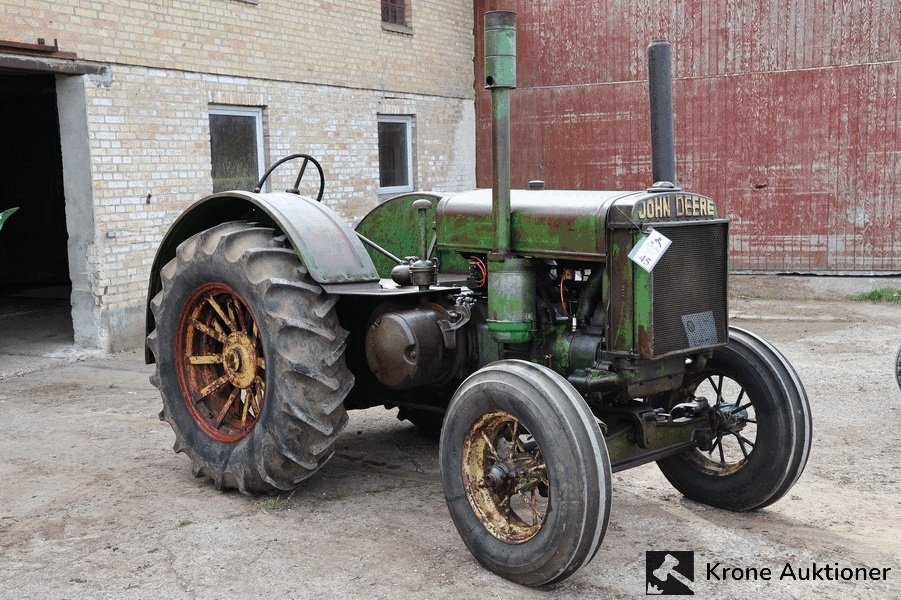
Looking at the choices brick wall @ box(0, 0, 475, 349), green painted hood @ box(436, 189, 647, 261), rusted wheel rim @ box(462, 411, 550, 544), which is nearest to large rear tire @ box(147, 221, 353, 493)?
green painted hood @ box(436, 189, 647, 261)

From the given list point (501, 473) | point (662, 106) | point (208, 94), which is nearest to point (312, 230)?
point (501, 473)

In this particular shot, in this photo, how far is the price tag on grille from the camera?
3754 millimetres

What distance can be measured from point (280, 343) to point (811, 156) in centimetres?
989

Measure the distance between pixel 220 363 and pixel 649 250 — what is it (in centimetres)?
227

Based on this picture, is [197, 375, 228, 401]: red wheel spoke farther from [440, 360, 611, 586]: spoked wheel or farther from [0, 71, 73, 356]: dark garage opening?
[0, 71, 73, 356]: dark garage opening

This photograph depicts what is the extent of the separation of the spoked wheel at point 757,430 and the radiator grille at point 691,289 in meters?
0.30

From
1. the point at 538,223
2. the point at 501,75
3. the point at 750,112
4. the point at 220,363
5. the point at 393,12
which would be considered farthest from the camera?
the point at 393,12

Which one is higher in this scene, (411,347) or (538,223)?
(538,223)

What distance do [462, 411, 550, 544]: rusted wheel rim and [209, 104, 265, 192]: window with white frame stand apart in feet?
22.7

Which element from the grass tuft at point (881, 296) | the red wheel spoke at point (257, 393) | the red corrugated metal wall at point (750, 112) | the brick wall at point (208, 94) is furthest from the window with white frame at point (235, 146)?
the grass tuft at point (881, 296)

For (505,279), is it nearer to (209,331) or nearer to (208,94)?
(209,331)

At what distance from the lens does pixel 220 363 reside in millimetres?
4891

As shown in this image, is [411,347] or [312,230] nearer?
[411,347]

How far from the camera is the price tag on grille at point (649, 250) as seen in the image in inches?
148
